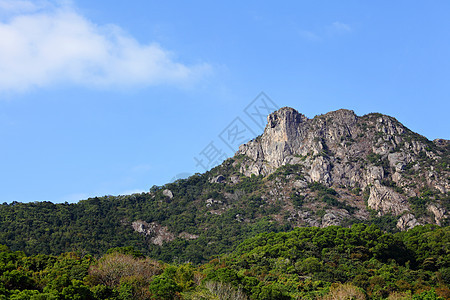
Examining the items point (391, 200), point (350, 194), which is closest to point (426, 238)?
point (391, 200)

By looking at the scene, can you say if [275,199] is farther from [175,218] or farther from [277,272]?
[277,272]

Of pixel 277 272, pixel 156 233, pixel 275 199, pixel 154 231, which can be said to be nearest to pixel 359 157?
pixel 275 199

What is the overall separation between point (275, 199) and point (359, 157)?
25.8 meters

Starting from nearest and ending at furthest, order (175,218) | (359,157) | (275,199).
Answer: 1. (275,199)
2. (175,218)
3. (359,157)

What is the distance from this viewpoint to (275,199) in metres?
121

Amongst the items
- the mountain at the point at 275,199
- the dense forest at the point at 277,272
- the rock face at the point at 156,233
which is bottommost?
the dense forest at the point at 277,272

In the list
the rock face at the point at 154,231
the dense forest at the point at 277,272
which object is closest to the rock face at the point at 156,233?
the rock face at the point at 154,231

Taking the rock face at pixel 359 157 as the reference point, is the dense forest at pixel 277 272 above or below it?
below


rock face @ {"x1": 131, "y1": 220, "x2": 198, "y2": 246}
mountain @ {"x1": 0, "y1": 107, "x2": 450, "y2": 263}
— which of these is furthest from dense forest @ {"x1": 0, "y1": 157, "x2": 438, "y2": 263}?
rock face @ {"x1": 131, "y1": 220, "x2": 198, "y2": 246}

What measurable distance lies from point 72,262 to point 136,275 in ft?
36.1

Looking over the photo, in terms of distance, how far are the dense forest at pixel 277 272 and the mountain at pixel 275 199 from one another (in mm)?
20677

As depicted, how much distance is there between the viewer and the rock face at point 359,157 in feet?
353

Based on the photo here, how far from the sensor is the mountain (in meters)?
102

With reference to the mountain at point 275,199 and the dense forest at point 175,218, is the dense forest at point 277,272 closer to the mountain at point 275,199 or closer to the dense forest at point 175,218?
the mountain at point 275,199
